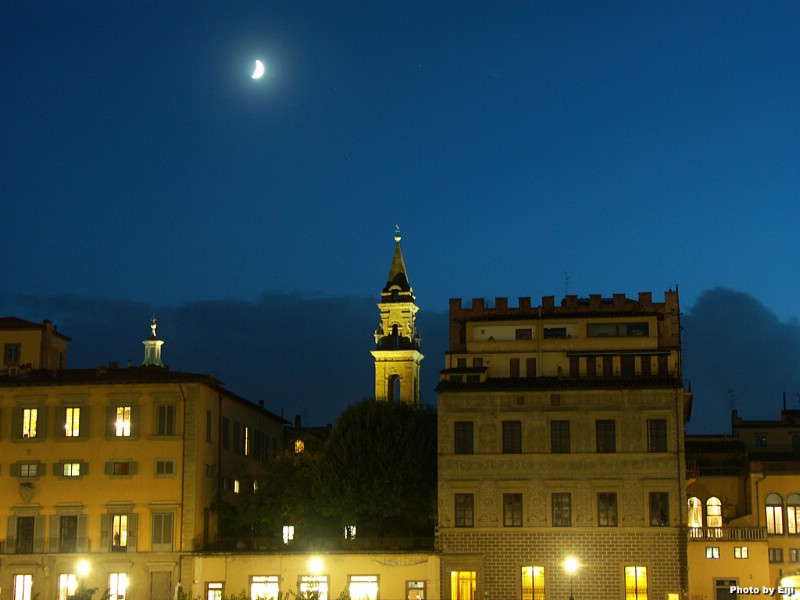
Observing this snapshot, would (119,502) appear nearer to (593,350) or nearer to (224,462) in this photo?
(224,462)

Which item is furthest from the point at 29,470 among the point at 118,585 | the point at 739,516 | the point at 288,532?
the point at 739,516

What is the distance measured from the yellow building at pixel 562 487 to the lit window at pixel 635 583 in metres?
0.04

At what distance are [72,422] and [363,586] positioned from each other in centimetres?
1580

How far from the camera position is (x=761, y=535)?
61938 mm

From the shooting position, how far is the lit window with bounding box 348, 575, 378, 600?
2324 inches

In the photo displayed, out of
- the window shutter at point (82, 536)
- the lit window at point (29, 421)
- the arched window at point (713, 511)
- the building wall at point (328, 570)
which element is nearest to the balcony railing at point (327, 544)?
the building wall at point (328, 570)

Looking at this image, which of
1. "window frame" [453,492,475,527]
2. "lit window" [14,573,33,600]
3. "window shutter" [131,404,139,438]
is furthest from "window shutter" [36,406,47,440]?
"window frame" [453,492,475,527]

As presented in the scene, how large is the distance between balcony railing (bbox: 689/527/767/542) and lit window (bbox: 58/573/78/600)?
28.6 metres

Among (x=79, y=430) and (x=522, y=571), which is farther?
(x=79, y=430)

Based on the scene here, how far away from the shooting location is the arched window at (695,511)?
223 ft

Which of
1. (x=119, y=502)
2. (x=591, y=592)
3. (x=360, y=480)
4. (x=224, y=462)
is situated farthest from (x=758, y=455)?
(x=119, y=502)

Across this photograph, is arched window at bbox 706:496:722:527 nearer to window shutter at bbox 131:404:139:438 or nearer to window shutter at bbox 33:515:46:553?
window shutter at bbox 131:404:139:438

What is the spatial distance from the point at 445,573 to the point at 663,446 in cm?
1115

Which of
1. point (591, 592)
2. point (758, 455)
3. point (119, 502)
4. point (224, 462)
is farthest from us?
point (758, 455)
